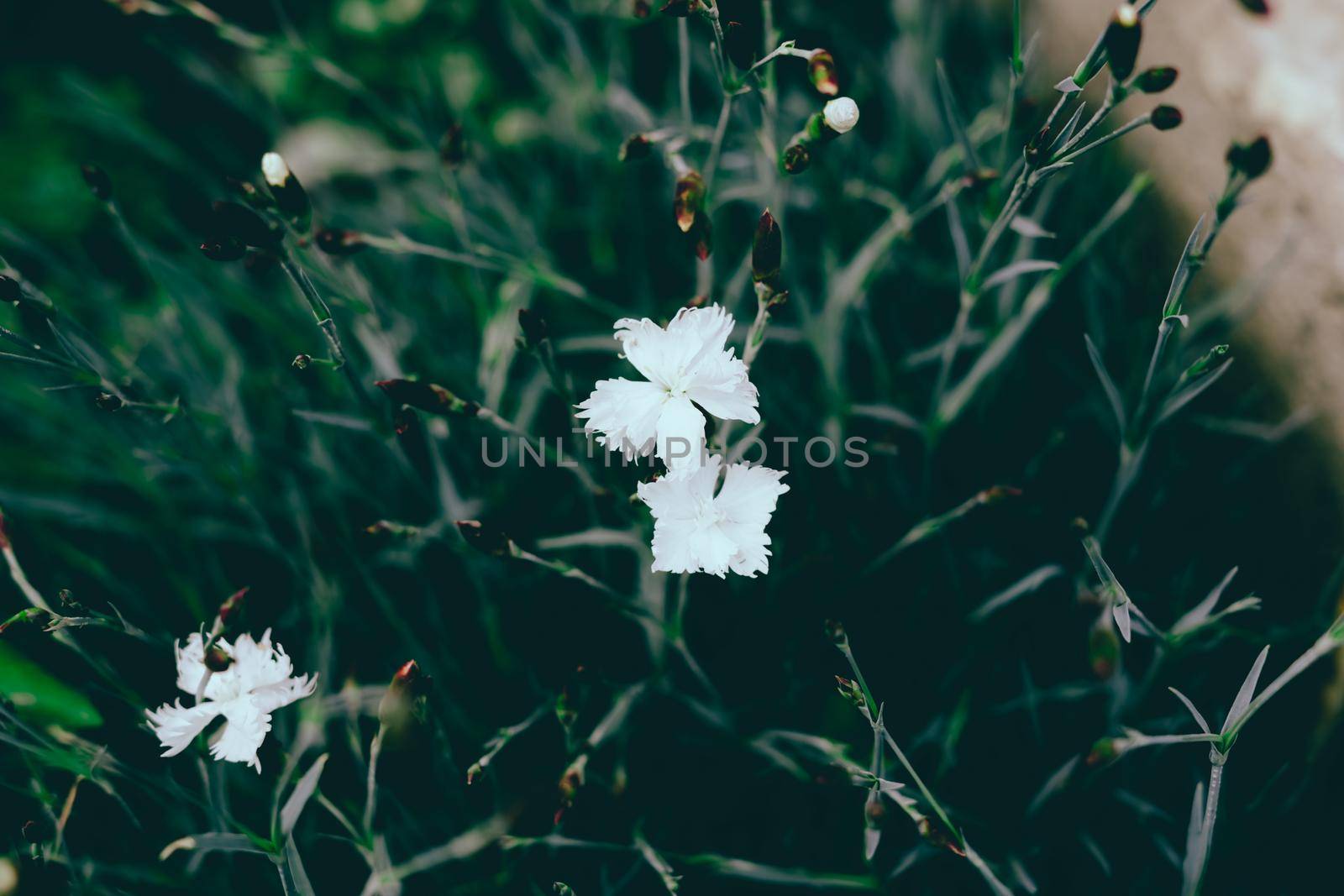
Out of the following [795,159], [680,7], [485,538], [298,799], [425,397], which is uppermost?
[680,7]

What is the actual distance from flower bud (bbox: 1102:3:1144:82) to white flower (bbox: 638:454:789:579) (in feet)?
1.72

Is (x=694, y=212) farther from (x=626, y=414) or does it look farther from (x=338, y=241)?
(x=338, y=241)

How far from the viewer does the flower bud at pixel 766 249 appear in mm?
884

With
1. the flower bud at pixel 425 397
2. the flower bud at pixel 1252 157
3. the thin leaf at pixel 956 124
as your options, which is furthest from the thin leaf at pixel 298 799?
the flower bud at pixel 1252 157

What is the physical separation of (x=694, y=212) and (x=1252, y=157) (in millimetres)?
641

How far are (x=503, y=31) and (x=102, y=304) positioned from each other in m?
1.05

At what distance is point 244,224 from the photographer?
2.90 ft

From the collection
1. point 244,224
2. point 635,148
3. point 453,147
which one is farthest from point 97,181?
point 635,148

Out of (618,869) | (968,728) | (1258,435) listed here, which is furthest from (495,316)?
(1258,435)

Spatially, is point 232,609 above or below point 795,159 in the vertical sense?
below

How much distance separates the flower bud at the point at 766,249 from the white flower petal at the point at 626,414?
6.6 inches

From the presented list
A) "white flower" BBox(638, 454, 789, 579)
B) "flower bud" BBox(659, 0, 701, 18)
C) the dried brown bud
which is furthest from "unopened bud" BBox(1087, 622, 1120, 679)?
the dried brown bud

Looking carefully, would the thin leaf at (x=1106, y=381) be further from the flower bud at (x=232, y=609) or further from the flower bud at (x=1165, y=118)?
the flower bud at (x=232, y=609)

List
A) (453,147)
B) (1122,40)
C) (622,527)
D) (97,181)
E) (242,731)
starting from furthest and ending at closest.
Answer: (622,527), (453,147), (97,181), (242,731), (1122,40)
